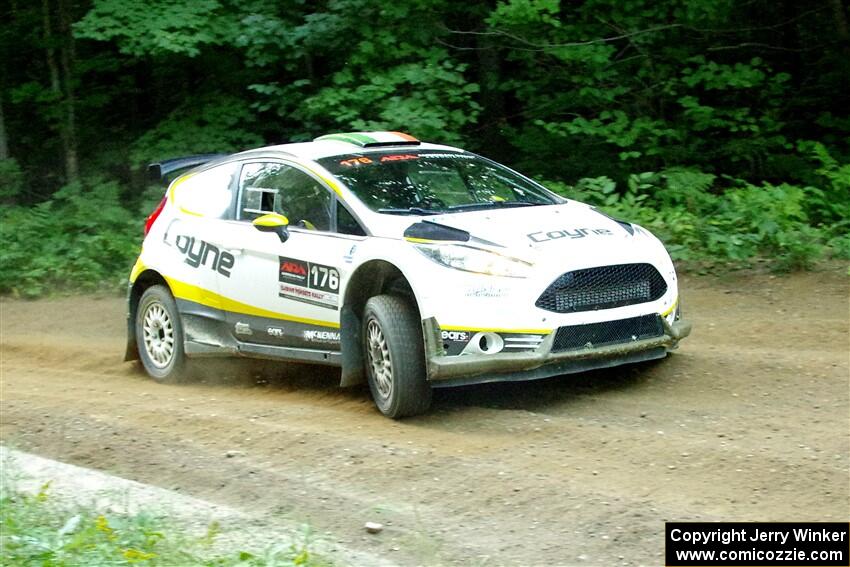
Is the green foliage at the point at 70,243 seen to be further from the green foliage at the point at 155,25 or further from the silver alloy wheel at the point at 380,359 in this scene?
the silver alloy wheel at the point at 380,359

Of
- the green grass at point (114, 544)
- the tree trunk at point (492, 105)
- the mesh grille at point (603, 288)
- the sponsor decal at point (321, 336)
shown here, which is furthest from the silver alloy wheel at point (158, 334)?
the tree trunk at point (492, 105)

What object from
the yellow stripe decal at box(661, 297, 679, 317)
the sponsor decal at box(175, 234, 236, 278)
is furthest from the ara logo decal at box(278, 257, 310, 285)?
the yellow stripe decal at box(661, 297, 679, 317)

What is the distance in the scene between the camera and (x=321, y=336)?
770cm

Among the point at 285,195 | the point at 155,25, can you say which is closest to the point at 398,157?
the point at 285,195

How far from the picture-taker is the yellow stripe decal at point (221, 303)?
7.84 meters

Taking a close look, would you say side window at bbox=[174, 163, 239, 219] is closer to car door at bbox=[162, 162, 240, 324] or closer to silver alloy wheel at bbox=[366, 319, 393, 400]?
car door at bbox=[162, 162, 240, 324]

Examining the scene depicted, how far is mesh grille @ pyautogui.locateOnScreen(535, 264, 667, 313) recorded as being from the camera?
6.85m

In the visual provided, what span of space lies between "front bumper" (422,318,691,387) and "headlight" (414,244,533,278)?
1.22 ft

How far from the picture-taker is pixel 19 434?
7.48 m

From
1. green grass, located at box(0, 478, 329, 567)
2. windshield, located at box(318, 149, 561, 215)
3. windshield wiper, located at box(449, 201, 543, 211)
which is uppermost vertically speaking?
windshield, located at box(318, 149, 561, 215)

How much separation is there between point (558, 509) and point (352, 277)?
2.52 metres

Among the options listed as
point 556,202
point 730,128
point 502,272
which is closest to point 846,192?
point 730,128

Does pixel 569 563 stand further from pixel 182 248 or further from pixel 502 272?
pixel 182 248

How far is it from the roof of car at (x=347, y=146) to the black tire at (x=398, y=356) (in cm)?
157
